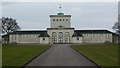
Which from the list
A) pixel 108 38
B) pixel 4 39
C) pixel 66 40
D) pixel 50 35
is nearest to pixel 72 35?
pixel 66 40

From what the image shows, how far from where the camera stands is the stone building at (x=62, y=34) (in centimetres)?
11056

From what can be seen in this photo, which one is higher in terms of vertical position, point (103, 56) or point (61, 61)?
point (61, 61)

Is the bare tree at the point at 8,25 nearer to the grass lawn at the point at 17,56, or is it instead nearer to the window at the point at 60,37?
the window at the point at 60,37

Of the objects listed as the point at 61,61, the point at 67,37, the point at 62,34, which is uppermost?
the point at 62,34

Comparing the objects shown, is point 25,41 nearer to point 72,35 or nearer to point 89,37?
point 72,35

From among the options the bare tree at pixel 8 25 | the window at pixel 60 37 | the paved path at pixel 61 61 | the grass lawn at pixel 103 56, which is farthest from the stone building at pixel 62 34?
the paved path at pixel 61 61

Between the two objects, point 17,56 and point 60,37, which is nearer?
point 17,56

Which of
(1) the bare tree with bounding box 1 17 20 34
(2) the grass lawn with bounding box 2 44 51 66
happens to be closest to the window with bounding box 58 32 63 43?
(1) the bare tree with bounding box 1 17 20 34

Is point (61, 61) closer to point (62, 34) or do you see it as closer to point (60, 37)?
point (60, 37)

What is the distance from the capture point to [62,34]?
364ft

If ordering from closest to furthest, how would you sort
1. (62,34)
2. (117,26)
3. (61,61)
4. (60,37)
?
(61,61) → (117,26) → (60,37) → (62,34)

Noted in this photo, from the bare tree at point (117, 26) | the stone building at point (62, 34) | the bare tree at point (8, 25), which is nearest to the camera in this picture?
the bare tree at point (117, 26)

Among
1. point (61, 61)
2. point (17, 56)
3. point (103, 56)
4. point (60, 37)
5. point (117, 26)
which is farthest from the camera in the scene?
point (60, 37)

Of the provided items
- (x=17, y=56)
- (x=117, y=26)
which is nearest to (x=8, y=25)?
(x=117, y=26)
